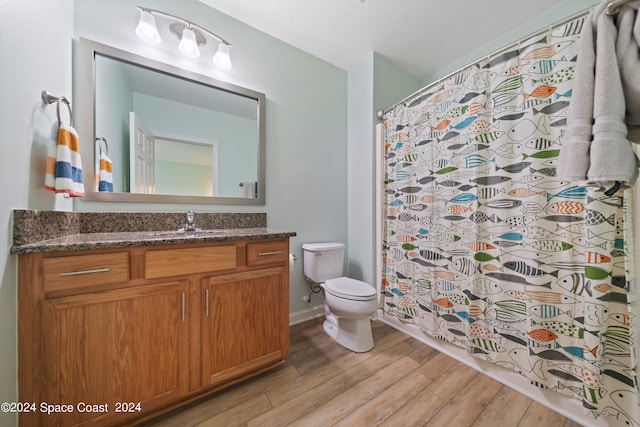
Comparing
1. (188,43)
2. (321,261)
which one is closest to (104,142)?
(188,43)

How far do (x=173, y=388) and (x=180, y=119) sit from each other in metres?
1.56

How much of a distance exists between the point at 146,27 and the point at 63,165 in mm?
992

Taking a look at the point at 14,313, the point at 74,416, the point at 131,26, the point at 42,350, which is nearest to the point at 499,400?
the point at 74,416

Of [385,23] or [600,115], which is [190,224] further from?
[385,23]

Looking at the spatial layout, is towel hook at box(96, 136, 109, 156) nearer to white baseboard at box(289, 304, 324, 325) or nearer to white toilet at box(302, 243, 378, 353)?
white toilet at box(302, 243, 378, 353)

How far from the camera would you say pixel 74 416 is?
86cm

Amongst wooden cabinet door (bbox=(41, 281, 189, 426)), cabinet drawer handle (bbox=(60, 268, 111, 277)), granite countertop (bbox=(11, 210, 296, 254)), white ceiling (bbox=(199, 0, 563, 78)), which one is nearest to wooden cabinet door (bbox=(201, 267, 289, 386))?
wooden cabinet door (bbox=(41, 281, 189, 426))

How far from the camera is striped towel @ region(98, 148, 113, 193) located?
1.30 meters

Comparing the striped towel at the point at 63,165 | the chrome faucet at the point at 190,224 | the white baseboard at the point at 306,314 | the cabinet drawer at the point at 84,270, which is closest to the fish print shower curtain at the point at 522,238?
the white baseboard at the point at 306,314

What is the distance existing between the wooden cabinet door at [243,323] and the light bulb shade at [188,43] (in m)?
1.48

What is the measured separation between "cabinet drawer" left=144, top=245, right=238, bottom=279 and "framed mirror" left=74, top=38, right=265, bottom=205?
60cm

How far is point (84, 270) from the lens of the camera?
864 millimetres

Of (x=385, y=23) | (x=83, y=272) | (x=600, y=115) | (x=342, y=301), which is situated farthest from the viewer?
(x=385, y=23)

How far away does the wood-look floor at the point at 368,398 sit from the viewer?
106cm
